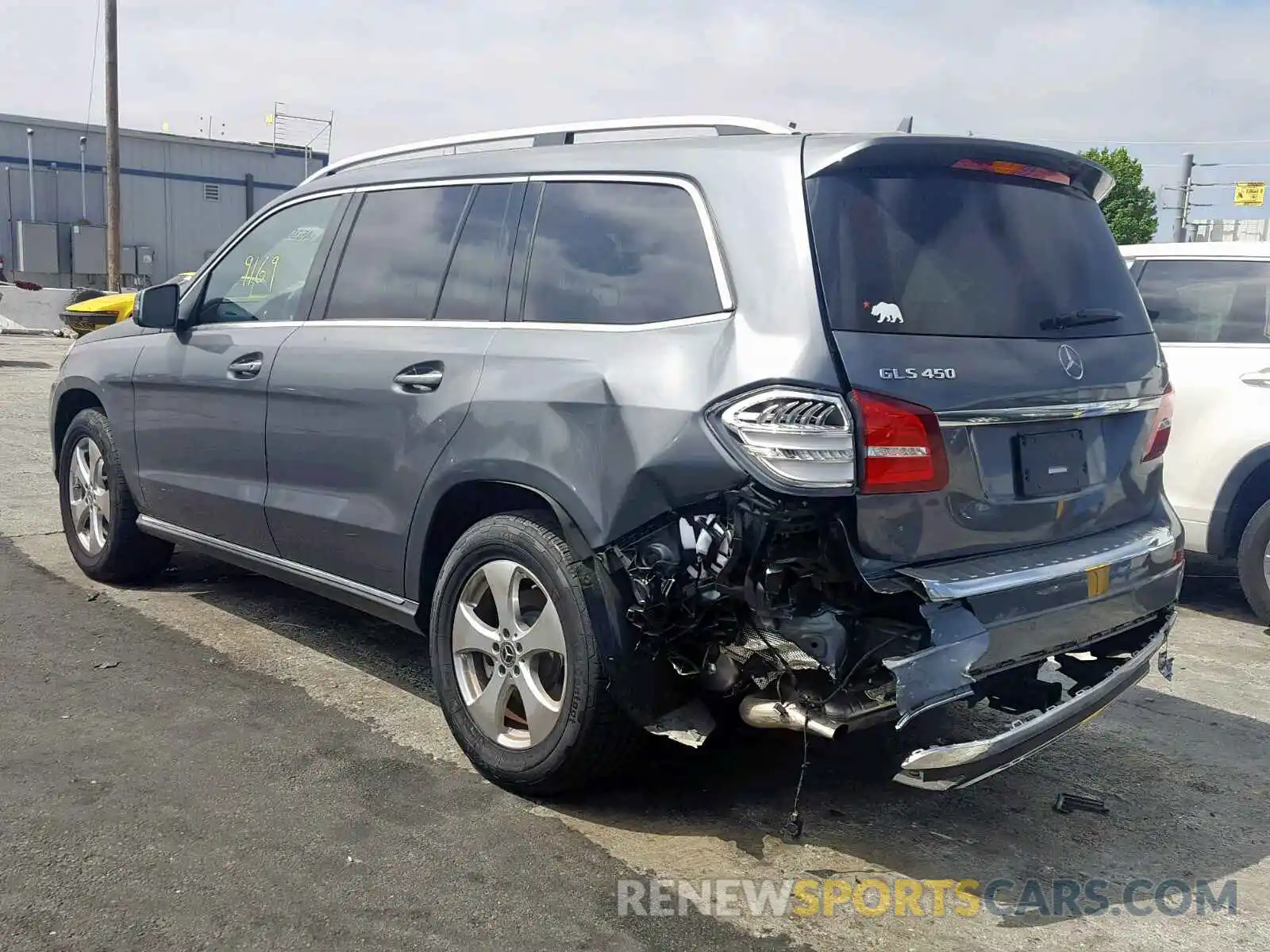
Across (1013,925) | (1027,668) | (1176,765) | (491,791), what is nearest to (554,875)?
(491,791)

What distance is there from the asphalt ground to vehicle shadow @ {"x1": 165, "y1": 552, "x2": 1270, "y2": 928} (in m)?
0.01

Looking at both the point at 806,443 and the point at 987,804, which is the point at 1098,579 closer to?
the point at 987,804

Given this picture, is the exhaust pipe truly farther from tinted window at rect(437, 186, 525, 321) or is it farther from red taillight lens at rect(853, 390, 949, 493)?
tinted window at rect(437, 186, 525, 321)

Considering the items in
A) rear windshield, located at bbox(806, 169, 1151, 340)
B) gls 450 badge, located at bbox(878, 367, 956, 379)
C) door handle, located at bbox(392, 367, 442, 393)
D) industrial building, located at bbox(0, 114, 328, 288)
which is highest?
industrial building, located at bbox(0, 114, 328, 288)

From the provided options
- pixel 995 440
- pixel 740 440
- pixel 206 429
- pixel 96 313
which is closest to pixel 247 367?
pixel 206 429

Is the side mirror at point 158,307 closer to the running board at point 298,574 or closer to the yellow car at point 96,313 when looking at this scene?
the running board at point 298,574

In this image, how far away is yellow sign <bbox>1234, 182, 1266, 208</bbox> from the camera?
144 ft

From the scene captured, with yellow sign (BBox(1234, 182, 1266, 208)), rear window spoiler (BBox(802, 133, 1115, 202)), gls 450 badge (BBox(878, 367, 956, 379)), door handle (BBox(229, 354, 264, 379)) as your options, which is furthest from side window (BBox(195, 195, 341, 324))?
yellow sign (BBox(1234, 182, 1266, 208))

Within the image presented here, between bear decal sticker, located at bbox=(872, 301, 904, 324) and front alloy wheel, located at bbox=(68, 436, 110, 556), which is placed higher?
bear decal sticker, located at bbox=(872, 301, 904, 324)

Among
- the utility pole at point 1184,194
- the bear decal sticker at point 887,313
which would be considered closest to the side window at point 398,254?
the bear decal sticker at point 887,313

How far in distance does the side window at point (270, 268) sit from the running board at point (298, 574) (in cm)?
95

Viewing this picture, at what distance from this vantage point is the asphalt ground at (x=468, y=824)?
298cm

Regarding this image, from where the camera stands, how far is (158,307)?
511 cm

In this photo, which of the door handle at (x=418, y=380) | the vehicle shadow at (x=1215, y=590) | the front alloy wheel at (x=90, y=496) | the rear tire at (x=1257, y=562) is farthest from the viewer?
the vehicle shadow at (x=1215, y=590)
